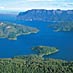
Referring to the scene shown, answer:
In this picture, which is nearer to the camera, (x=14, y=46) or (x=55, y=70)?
(x=55, y=70)

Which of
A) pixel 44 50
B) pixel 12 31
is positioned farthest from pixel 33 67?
pixel 12 31

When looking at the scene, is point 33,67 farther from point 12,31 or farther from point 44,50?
point 12,31

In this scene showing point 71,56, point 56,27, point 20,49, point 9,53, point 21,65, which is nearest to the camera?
point 21,65

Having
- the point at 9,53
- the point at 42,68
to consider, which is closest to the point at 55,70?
the point at 42,68

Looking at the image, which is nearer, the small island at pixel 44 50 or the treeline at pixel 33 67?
the treeline at pixel 33 67

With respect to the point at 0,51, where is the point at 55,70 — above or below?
above

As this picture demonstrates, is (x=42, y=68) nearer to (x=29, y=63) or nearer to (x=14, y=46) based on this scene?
(x=29, y=63)

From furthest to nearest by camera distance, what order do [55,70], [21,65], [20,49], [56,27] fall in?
[56,27] → [20,49] → [21,65] → [55,70]

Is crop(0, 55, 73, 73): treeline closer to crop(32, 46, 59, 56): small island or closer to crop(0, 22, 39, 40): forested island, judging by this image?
crop(32, 46, 59, 56): small island

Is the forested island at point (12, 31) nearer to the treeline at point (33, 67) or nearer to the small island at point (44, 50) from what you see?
the small island at point (44, 50)

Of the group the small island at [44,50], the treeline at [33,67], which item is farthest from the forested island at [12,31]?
the treeline at [33,67]

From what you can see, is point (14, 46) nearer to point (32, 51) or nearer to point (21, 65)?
point (32, 51)
